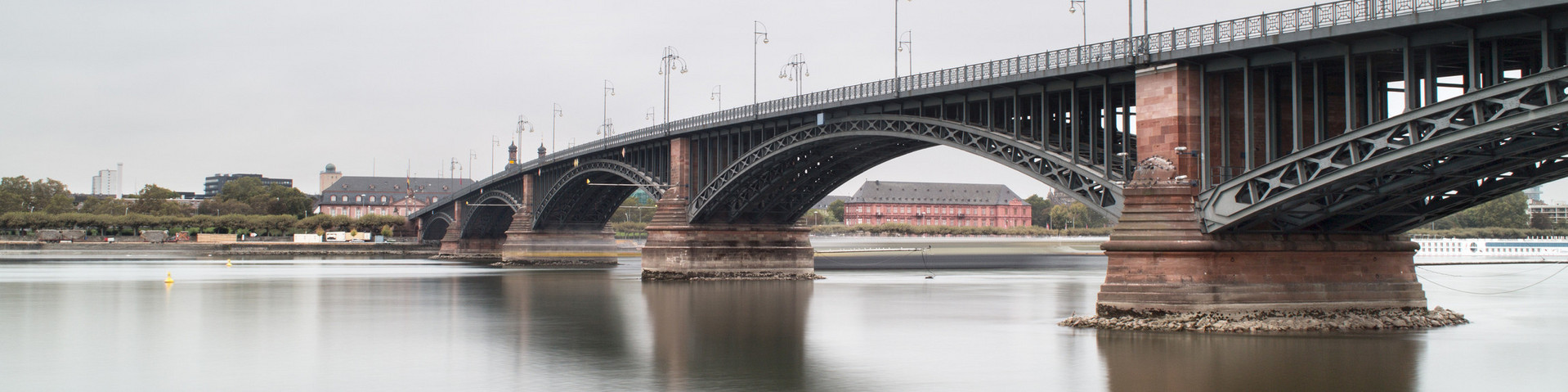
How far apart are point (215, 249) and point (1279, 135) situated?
13052 centimetres

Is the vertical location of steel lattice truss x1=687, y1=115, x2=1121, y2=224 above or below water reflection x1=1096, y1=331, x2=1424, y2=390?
above

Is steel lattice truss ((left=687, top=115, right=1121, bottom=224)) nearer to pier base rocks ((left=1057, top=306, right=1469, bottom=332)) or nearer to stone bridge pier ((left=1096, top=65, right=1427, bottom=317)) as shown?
stone bridge pier ((left=1096, top=65, right=1427, bottom=317))

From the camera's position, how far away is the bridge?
29219mm

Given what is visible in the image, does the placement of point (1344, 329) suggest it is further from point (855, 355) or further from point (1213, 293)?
point (855, 355)

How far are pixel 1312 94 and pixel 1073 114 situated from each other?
8348mm

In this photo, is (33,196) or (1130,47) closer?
(1130,47)

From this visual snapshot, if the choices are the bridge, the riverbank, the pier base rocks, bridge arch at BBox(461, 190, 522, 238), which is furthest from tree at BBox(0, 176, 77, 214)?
the pier base rocks

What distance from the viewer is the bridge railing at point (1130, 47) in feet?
103

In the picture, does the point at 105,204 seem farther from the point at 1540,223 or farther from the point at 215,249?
the point at 1540,223

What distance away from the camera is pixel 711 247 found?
72438mm

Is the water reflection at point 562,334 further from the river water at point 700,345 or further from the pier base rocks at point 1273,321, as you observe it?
the pier base rocks at point 1273,321

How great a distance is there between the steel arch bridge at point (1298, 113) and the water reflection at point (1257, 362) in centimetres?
390

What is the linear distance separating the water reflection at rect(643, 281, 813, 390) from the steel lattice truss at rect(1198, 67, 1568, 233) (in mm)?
12673

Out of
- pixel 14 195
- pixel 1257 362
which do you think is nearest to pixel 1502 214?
pixel 1257 362
